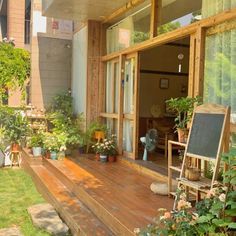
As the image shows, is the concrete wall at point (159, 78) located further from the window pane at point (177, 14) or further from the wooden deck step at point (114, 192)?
the window pane at point (177, 14)

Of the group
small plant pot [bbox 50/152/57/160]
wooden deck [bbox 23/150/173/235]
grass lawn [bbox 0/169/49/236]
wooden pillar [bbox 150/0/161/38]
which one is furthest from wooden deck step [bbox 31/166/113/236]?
wooden pillar [bbox 150/0/161/38]

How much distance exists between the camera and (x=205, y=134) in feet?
11.3

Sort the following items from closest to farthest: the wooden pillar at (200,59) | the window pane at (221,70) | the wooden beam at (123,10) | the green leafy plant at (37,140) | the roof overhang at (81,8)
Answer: the window pane at (221,70), the wooden pillar at (200,59), the wooden beam at (123,10), the roof overhang at (81,8), the green leafy plant at (37,140)

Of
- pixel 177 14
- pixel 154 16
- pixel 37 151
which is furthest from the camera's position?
pixel 37 151

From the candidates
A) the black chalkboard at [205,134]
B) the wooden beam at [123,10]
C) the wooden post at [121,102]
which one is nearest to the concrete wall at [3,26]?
the wooden beam at [123,10]

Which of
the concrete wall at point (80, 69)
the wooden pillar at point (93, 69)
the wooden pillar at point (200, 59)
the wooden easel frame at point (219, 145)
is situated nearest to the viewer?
the wooden easel frame at point (219, 145)

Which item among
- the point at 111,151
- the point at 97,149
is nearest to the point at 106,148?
the point at 111,151

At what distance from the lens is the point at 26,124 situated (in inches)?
314

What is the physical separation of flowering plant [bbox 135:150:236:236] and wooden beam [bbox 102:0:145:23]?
446 cm

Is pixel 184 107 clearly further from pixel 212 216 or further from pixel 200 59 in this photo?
pixel 212 216

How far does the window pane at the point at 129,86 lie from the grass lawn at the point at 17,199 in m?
2.31

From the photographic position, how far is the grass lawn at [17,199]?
417 centimetres

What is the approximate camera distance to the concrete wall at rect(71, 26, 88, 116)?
793 cm

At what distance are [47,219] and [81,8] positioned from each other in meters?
4.30
